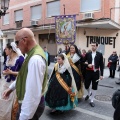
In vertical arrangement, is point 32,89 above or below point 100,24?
below

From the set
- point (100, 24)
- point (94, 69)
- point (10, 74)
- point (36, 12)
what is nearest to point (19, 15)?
point (36, 12)

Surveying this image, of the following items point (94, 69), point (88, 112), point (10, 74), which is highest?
point (10, 74)

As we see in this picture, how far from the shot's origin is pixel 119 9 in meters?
15.3

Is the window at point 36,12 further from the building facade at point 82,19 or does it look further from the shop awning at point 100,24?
the shop awning at point 100,24

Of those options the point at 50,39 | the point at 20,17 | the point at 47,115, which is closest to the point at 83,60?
the point at 47,115

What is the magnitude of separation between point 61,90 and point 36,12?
15.8m

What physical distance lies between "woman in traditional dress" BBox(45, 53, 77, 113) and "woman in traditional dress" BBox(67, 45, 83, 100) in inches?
27.3

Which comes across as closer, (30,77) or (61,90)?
(30,77)

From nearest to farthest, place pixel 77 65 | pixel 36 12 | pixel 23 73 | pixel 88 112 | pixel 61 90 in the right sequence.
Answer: pixel 23 73 < pixel 61 90 < pixel 88 112 < pixel 77 65 < pixel 36 12

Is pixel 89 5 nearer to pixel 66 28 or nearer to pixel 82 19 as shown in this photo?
pixel 82 19

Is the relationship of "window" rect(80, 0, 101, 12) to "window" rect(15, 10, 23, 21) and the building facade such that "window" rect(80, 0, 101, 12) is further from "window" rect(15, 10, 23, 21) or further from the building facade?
"window" rect(15, 10, 23, 21)

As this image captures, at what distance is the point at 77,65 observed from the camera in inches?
231

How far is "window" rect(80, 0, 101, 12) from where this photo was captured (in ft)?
48.5

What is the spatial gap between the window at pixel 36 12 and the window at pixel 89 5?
490 cm
